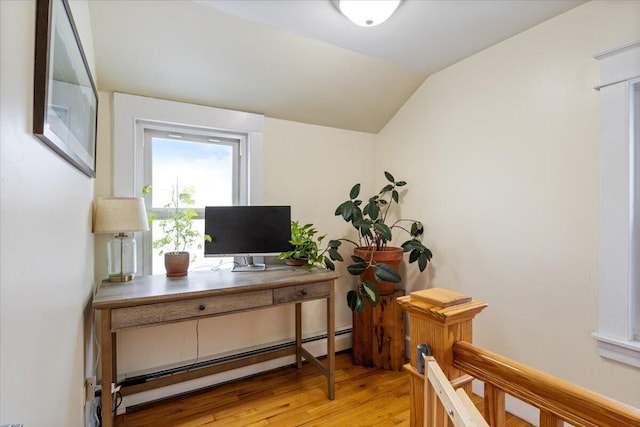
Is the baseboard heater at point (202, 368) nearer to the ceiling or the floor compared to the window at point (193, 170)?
nearer to the floor

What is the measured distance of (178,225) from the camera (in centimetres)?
200

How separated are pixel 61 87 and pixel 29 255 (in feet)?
1.70

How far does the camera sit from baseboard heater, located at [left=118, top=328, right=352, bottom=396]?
72.8 inches

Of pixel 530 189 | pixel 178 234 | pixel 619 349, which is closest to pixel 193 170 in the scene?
pixel 178 234

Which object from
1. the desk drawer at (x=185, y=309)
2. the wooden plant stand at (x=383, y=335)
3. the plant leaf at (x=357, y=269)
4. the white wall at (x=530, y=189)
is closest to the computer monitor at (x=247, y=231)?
the desk drawer at (x=185, y=309)

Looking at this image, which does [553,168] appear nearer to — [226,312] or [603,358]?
[603,358]

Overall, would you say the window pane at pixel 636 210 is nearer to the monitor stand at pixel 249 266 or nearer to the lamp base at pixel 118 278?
the monitor stand at pixel 249 266

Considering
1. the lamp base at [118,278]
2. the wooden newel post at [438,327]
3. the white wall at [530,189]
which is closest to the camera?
the wooden newel post at [438,327]

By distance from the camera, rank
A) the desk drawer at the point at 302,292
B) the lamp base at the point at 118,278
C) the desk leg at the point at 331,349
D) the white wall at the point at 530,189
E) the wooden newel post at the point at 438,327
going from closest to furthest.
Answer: the wooden newel post at the point at 438,327, the white wall at the point at 530,189, the lamp base at the point at 118,278, the desk drawer at the point at 302,292, the desk leg at the point at 331,349

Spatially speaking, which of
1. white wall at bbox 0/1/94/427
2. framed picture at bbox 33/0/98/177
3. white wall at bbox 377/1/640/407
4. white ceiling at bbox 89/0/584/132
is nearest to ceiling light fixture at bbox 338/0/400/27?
white ceiling at bbox 89/0/584/132

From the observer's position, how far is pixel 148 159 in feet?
6.66

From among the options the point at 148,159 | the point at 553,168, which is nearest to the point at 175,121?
the point at 148,159

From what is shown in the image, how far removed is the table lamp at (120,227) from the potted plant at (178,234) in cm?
19

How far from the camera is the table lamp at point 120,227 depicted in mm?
1586
